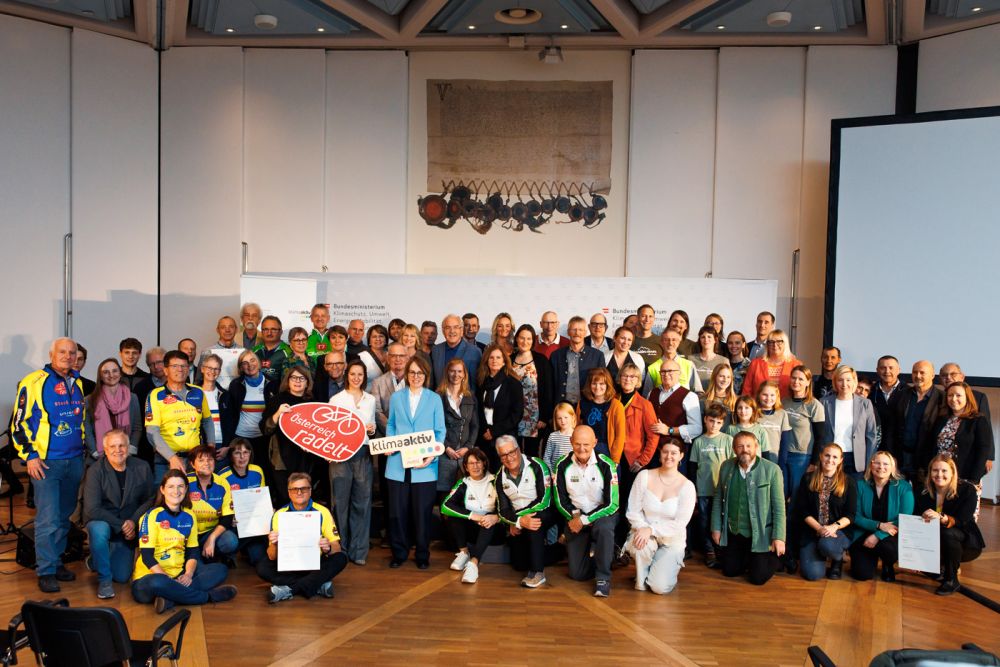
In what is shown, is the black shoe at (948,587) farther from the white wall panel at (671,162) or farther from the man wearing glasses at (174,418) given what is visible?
the man wearing glasses at (174,418)

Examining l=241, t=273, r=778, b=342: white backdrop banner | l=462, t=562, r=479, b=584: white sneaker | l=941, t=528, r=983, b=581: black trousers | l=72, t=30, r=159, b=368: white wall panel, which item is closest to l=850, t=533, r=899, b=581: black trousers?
l=941, t=528, r=983, b=581: black trousers

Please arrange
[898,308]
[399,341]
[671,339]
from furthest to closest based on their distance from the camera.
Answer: [898,308]
[399,341]
[671,339]

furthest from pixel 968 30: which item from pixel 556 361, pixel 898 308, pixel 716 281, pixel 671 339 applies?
pixel 556 361

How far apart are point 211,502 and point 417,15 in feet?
17.5

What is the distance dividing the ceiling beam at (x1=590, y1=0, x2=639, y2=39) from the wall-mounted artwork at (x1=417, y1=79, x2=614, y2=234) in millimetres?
804

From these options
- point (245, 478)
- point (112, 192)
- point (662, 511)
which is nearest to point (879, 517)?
point (662, 511)

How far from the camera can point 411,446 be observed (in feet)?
19.1

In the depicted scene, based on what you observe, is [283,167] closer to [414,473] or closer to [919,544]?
[414,473]

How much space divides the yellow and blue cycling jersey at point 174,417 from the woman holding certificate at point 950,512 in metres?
4.99

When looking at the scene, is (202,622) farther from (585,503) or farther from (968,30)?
(968,30)

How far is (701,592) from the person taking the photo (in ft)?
18.0

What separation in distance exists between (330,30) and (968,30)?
6511mm

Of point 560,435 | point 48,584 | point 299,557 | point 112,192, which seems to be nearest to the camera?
point 299,557

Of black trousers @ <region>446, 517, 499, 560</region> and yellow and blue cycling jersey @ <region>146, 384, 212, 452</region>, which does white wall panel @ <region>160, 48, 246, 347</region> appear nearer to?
yellow and blue cycling jersey @ <region>146, 384, 212, 452</region>
